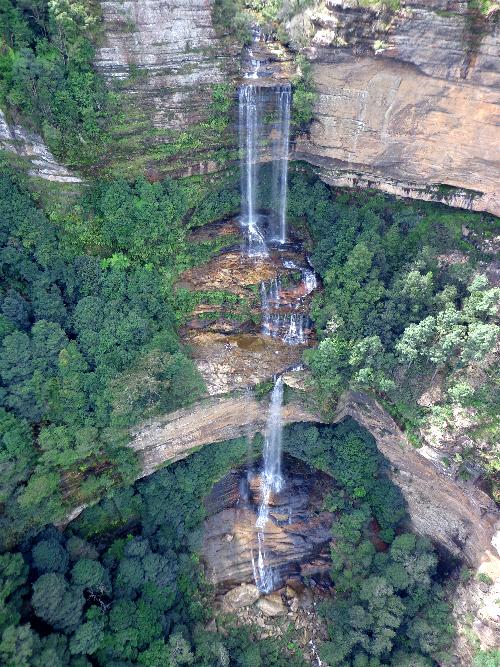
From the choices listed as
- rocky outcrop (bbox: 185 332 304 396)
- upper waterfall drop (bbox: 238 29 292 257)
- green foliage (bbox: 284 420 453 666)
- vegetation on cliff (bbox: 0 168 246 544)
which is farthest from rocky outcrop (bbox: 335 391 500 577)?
upper waterfall drop (bbox: 238 29 292 257)

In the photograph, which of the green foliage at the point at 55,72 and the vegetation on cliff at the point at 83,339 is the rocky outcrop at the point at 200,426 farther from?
the green foliage at the point at 55,72

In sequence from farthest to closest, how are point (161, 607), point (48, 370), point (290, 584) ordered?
point (290, 584) → point (161, 607) → point (48, 370)

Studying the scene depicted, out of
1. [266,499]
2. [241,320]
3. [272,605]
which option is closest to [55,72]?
[241,320]

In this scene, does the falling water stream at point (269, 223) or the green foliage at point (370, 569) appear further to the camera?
the green foliage at point (370, 569)

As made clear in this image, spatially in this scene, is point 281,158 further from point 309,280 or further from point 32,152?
point 32,152

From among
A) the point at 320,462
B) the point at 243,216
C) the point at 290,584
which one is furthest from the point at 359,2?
the point at 290,584

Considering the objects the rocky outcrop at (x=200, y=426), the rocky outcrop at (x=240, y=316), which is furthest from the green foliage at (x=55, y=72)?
the rocky outcrop at (x=200, y=426)

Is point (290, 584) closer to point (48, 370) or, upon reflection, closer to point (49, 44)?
point (48, 370)
